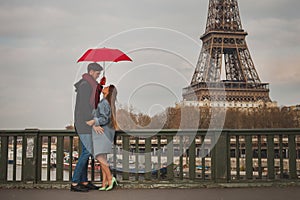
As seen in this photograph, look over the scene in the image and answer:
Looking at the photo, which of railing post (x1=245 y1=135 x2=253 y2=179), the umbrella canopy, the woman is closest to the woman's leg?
the woman

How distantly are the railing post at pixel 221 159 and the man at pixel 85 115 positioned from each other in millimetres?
1804

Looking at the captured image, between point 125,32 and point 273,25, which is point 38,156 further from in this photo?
point 273,25

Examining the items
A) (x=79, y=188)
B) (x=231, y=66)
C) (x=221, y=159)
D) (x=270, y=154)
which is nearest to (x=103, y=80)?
(x=79, y=188)

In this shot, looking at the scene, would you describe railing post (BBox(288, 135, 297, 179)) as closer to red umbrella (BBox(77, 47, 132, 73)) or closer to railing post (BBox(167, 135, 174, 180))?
railing post (BBox(167, 135, 174, 180))

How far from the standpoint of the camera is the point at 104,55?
601 centimetres

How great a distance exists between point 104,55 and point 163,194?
2116mm

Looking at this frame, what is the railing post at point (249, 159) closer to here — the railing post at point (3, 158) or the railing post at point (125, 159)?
the railing post at point (125, 159)

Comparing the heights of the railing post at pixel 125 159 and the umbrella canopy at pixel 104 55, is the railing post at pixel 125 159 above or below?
below

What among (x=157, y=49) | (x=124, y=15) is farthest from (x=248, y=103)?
(x=157, y=49)

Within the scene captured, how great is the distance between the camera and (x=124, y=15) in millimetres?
23578

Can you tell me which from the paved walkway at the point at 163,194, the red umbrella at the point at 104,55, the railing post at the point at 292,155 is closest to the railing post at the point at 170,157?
the paved walkway at the point at 163,194

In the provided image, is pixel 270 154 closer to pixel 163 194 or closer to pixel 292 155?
pixel 292 155

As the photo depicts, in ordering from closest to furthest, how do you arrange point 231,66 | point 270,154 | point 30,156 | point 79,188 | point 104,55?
1. point 79,188
2. point 104,55
3. point 30,156
4. point 270,154
5. point 231,66

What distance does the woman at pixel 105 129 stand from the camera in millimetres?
5688
